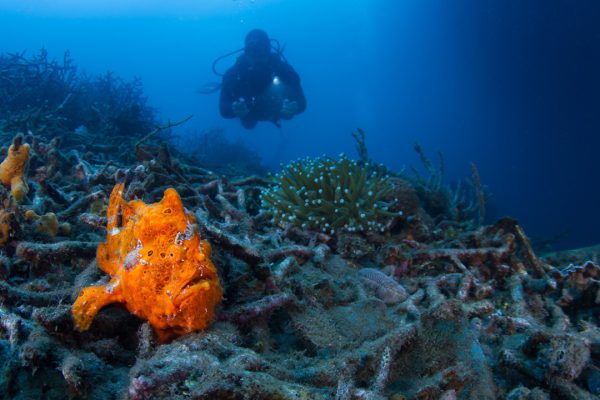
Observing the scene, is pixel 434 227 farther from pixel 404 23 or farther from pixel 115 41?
pixel 115 41

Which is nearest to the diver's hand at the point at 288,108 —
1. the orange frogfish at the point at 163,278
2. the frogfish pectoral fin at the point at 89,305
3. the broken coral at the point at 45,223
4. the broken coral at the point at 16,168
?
the broken coral at the point at 16,168

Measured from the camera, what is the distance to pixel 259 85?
48.4 ft

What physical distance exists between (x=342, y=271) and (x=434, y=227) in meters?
2.26

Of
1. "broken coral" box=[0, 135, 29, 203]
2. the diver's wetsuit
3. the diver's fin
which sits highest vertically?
the diver's fin

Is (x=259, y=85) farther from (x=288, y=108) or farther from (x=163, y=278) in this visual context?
A: (x=163, y=278)

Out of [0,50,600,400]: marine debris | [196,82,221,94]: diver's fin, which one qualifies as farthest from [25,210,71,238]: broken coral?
[196,82,221,94]: diver's fin

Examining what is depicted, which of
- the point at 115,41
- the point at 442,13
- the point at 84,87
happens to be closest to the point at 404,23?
the point at 442,13

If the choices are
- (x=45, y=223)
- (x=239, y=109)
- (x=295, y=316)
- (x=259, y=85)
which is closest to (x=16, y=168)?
(x=45, y=223)

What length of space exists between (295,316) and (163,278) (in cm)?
113

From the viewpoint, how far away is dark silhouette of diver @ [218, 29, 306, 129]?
1441cm

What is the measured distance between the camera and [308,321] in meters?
2.62

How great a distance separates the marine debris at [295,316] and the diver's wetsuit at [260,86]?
10872 millimetres

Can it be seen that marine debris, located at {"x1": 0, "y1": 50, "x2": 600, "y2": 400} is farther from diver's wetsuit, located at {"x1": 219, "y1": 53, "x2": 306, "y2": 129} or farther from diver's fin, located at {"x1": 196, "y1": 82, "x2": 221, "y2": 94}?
diver's fin, located at {"x1": 196, "y1": 82, "x2": 221, "y2": 94}

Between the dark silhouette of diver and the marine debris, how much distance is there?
10818 mm
